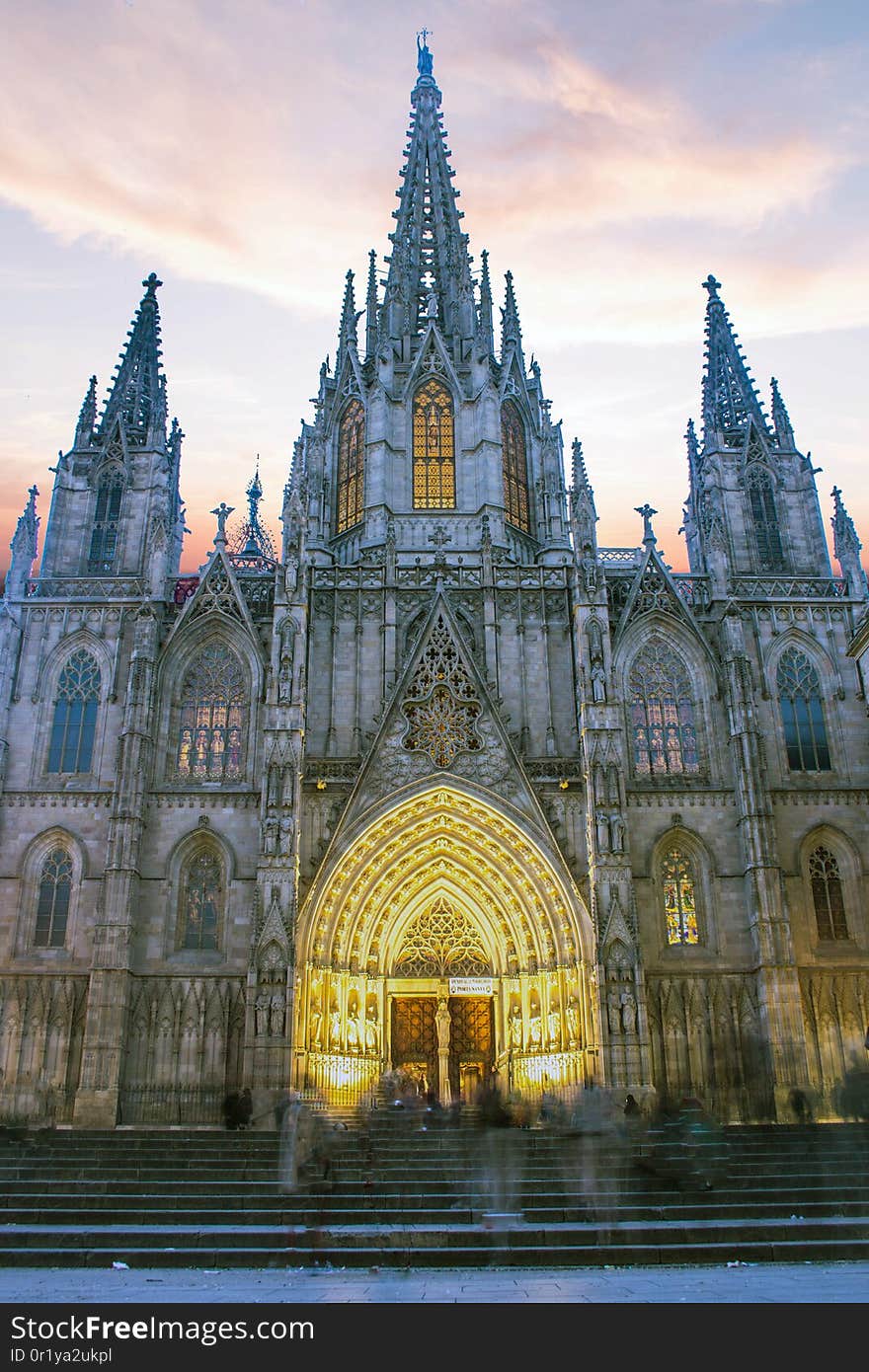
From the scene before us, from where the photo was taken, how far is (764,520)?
35.9 m

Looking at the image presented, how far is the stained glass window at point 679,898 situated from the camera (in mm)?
29078

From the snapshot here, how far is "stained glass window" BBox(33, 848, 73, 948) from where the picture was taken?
28.8 metres

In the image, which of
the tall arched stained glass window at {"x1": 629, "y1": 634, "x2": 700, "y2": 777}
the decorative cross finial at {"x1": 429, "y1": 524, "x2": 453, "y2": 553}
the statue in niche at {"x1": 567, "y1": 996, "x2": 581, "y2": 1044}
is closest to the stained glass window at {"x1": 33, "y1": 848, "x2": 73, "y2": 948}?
the statue in niche at {"x1": 567, "y1": 996, "x2": 581, "y2": 1044}

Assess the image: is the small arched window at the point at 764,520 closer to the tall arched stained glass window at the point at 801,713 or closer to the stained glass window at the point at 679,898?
the tall arched stained glass window at the point at 801,713

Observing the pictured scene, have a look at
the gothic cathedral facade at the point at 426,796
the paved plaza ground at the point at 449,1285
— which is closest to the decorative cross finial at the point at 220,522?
the gothic cathedral facade at the point at 426,796

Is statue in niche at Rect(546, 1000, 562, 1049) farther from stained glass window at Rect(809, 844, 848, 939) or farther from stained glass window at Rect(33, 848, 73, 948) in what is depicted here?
stained glass window at Rect(33, 848, 73, 948)

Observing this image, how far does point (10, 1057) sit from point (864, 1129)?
2054 centimetres

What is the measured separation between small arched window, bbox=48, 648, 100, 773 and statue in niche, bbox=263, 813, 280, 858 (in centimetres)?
678

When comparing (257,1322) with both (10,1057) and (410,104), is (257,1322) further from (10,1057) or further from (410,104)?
(410,104)

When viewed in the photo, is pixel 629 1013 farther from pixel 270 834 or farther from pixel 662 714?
pixel 270 834

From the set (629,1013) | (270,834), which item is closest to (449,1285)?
(629,1013)

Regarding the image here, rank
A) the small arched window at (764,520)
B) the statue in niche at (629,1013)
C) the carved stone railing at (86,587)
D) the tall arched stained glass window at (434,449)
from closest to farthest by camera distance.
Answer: the statue in niche at (629,1013) < the carved stone railing at (86,587) < the small arched window at (764,520) < the tall arched stained glass window at (434,449)

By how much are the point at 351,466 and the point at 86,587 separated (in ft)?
33.1

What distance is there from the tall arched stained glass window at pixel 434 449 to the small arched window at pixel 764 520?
1032 centimetres
